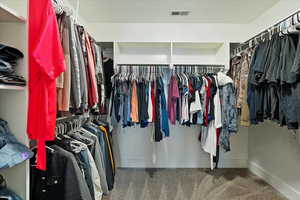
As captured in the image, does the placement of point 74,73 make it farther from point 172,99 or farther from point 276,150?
point 276,150

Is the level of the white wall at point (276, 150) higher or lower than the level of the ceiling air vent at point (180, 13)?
lower

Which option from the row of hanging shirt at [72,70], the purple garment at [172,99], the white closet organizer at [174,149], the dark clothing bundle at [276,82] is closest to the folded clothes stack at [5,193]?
the row of hanging shirt at [72,70]

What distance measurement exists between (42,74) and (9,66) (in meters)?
0.16

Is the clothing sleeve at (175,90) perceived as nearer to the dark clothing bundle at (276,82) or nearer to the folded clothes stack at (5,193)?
the dark clothing bundle at (276,82)

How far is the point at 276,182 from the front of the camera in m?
2.57

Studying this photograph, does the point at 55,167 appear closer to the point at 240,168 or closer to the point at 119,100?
the point at 119,100

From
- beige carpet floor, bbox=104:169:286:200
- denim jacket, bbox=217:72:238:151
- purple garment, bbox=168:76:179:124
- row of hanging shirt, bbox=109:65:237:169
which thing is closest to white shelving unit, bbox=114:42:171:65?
row of hanging shirt, bbox=109:65:237:169

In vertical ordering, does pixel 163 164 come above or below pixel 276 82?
below

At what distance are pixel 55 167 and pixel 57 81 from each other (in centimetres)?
61

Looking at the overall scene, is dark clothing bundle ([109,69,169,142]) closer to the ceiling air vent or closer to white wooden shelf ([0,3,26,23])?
the ceiling air vent

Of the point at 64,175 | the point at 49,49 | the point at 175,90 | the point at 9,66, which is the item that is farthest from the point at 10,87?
the point at 175,90

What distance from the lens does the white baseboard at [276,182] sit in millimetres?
2266

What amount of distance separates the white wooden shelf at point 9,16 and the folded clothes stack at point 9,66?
0.17 meters

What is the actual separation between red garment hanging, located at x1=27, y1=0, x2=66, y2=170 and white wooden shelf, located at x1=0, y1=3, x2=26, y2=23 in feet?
0.18
